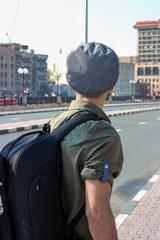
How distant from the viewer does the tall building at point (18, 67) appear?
15950 centimetres

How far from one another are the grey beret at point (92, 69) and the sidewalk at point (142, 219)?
2908 mm

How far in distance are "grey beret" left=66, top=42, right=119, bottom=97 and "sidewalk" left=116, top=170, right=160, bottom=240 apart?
114 inches

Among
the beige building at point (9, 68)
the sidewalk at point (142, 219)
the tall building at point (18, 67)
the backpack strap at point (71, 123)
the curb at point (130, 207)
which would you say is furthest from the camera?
the tall building at point (18, 67)

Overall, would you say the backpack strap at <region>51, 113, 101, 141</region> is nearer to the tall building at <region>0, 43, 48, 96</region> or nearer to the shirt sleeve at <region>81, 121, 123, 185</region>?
the shirt sleeve at <region>81, 121, 123, 185</region>

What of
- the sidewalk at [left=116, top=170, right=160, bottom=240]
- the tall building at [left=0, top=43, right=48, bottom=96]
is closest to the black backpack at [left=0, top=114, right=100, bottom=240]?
the sidewalk at [left=116, top=170, right=160, bottom=240]

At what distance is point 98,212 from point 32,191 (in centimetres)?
25

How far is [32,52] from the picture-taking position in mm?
173750

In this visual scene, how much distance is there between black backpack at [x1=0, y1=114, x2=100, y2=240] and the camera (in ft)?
5.25

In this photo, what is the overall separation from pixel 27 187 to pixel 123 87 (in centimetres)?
18958

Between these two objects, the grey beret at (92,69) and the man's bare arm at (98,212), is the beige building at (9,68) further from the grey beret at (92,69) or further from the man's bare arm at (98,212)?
the man's bare arm at (98,212)

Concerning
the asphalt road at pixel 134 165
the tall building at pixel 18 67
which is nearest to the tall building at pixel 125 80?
the tall building at pixel 18 67

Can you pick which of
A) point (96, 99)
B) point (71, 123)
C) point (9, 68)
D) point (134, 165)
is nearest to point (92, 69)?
point (96, 99)

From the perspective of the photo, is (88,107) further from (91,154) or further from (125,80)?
(125,80)

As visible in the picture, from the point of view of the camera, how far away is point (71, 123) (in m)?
1.74
